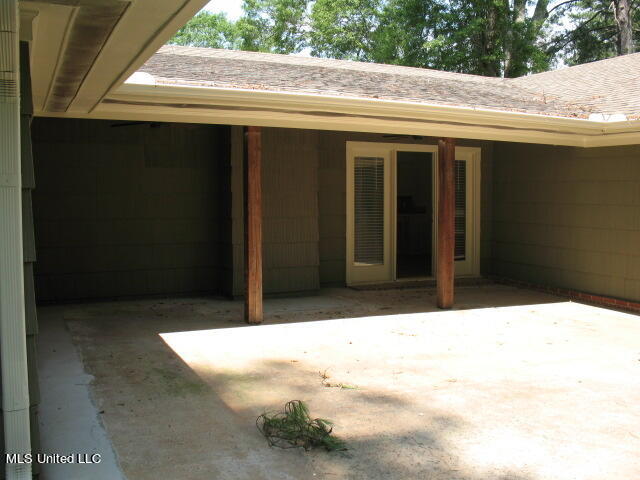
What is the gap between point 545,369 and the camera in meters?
5.31

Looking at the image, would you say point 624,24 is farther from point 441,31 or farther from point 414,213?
point 414,213

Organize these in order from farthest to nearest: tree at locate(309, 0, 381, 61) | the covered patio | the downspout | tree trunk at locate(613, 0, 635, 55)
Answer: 1. tree at locate(309, 0, 381, 61)
2. tree trunk at locate(613, 0, 635, 55)
3. the covered patio
4. the downspout

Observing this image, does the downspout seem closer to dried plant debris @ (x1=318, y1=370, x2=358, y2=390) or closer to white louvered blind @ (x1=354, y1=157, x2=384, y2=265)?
dried plant debris @ (x1=318, y1=370, x2=358, y2=390)

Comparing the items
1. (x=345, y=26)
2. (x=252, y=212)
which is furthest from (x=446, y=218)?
(x=345, y=26)

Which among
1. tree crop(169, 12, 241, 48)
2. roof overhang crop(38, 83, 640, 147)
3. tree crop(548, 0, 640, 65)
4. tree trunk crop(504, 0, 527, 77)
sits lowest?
roof overhang crop(38, 83, 640, 147)

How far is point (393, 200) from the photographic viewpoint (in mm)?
9602

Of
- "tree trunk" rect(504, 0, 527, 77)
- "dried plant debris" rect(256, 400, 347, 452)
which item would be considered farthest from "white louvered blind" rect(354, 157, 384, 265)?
"tree trunk" rect(504, 0, 527, 77)

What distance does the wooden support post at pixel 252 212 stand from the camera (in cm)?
666

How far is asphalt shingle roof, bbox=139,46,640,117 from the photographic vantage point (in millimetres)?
6426

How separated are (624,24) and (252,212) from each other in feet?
60.9

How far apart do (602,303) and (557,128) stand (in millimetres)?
2547

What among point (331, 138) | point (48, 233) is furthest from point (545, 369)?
point (48, 233)

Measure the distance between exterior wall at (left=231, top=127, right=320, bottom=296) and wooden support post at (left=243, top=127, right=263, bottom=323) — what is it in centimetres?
137

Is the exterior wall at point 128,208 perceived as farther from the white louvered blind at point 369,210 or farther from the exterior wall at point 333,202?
the white louvered blind at point 369,210
